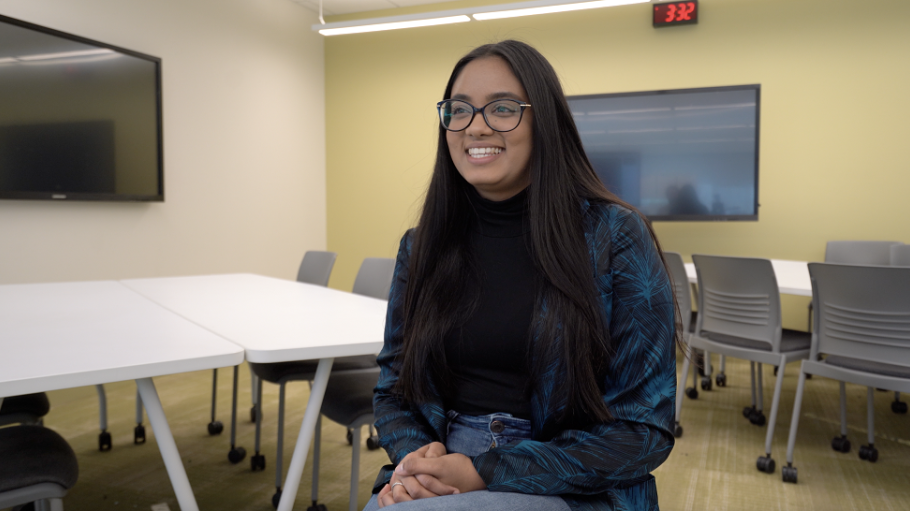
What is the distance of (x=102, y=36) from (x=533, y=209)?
3.90 meters

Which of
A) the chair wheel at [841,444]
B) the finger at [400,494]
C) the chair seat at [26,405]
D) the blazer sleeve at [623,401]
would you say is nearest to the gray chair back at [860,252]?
the chair wheel at [841,444]

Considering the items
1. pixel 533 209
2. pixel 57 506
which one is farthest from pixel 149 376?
pixel 533 209

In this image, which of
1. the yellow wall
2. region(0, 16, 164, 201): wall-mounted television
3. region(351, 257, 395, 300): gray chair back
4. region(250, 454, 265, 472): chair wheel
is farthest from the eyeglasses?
the yellow wall

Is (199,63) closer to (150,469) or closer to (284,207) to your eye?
(284,207)

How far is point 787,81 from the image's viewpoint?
4.88 m

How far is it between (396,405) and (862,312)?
200cm

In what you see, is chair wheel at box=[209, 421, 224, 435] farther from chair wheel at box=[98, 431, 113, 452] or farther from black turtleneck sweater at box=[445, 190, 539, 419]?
black turtleneck sweater at box=[445, 190, 539, 419]

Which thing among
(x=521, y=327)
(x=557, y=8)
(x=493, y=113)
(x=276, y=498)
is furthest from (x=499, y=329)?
(x=557, y=8)

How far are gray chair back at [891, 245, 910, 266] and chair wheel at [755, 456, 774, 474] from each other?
68.6 inches

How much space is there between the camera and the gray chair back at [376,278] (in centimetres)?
275

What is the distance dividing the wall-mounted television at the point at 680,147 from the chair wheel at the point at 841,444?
7.58ft

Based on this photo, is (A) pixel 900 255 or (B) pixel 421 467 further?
(A) pixel 900 255

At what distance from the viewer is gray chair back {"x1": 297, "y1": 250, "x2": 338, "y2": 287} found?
3.38m

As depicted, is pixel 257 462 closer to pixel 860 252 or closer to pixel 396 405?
pixel 396 405
